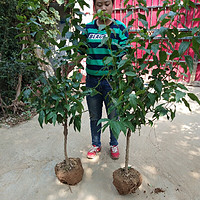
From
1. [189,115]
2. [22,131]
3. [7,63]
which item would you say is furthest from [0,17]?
[189,115]

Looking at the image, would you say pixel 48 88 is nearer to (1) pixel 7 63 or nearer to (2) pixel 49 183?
(2) pixel 49 183

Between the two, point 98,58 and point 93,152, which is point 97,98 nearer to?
point 98,58

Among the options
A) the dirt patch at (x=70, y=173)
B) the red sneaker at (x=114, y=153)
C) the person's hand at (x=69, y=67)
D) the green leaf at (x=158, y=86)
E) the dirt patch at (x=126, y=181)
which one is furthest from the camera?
the red sneaker at (x=114, y=153)

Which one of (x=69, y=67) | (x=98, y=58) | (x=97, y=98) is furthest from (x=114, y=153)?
(x=69, y=67)

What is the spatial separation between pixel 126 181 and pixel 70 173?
46 cm

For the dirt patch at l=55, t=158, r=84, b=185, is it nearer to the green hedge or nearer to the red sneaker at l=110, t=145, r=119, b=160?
the red sneaker at l=110, t=145, r=119, b=160

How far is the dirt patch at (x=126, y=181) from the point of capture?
4.45 feet

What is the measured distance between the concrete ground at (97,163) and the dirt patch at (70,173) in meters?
0.06

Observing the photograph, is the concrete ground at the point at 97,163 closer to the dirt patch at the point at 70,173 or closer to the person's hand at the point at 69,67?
the dirt patch at the point at 70,173

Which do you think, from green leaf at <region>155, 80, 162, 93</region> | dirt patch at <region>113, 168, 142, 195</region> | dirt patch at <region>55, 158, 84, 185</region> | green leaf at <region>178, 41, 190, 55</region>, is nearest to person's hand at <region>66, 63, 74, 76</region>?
green leaf at <region>155, 80, 162, 93</region>

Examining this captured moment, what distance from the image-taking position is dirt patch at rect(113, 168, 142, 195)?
1356 mm

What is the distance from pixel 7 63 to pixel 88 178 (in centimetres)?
213

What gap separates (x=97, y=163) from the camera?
71.9 inches

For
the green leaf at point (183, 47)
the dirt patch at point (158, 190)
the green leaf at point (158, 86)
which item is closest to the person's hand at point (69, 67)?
the green leaf at point (158, 86)
